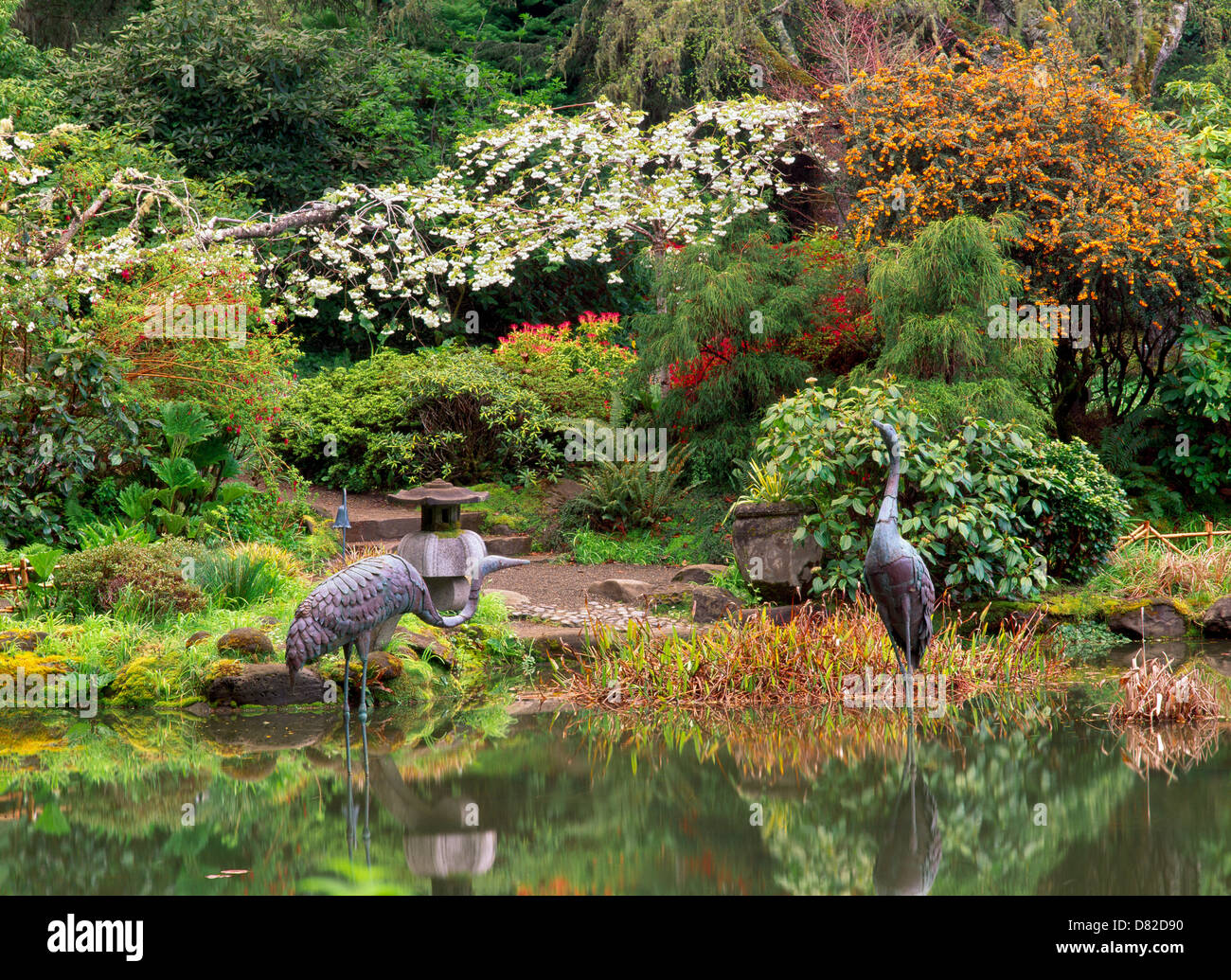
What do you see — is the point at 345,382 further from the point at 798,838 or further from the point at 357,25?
the point at 798,838

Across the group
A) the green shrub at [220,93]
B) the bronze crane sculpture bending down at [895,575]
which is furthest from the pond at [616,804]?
the green shrub at [220,93]

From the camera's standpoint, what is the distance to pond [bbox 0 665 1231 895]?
14.7 feet

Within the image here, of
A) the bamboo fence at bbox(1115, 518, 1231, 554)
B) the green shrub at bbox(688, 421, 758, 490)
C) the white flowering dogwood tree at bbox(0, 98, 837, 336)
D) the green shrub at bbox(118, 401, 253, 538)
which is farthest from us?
the white flowering dogwood tree at bbox(0, 98, 837, 336)

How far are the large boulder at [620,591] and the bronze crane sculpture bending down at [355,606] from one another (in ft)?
11.5

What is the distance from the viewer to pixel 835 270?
12445 millimetres

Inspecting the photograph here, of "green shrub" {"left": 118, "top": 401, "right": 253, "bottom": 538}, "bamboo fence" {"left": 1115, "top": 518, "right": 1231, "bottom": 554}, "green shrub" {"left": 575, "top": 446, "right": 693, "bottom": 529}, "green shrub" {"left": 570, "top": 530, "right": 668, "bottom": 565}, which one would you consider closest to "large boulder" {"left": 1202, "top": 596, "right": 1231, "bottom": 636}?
"bamboo fence" {"left": 1115, "top": 518, "right": 1231, "bottom": 554}

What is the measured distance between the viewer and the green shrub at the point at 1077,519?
31.7 ft

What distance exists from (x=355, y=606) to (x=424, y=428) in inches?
292

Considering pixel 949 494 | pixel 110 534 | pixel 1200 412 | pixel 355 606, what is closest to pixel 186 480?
pixel 110 534

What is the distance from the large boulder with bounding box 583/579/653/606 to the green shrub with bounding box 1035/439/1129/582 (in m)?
3.20

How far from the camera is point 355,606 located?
20.7 ft

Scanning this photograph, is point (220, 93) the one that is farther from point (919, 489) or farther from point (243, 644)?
point (919, 489)

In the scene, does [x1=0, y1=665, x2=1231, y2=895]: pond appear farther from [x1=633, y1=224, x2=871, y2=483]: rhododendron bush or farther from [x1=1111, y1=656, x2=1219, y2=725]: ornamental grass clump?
[x1=633, y1=224, x2=871, y2=483]: rhododendron bush
